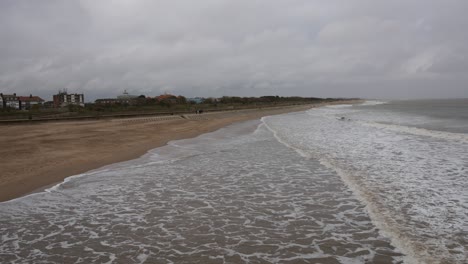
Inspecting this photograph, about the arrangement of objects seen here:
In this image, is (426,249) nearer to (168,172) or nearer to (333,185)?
(333,185)

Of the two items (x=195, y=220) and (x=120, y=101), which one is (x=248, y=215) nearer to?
(x=195, y=220)

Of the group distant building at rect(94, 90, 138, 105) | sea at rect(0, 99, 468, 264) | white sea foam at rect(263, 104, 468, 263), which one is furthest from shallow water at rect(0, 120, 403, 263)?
distant building at rect(94, 90, 138, 105)

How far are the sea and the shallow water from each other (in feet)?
0.07

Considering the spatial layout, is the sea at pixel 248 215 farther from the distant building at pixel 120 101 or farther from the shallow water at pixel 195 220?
the distant building at pixel 120 101

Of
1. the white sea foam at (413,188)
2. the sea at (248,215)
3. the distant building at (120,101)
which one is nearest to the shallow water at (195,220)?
the sea at (248,215)

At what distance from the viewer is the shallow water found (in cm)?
462

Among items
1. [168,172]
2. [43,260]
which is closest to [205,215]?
[43,260]

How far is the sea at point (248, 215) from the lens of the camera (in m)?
4.64

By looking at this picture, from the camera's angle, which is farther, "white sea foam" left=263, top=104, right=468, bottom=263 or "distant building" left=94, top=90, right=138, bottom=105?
"distant building" left=94, top=90, right=138, bottom=105

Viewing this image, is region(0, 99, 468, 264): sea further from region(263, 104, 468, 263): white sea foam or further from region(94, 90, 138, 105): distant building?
region(94, 90, 138, 105): distant building

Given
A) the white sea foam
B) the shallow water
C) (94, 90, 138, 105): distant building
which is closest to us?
the shallow water

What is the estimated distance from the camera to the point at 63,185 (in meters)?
8.65

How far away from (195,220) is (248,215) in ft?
3.33

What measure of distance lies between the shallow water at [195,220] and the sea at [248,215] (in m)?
0.02
